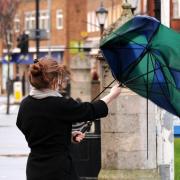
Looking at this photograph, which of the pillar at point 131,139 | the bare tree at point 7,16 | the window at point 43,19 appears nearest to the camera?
the pillar at point 131,139

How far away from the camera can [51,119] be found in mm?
6660

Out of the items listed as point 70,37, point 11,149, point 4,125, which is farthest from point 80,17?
point 11,149

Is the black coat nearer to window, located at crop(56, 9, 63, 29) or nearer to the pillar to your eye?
the pillar

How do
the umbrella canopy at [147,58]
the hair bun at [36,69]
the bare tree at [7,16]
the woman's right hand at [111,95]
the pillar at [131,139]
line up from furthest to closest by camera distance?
the bare tree at [7,16], the pillar at [131,139], the umbrella canopy at [147,58], the woman's right hand at [111,95], the hair bun at [36,69]

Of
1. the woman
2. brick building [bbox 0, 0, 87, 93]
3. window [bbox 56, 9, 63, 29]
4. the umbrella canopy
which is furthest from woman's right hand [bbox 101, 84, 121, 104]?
window [bbox 56, 9, 63, 29]

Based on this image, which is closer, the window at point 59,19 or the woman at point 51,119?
the woman at point 51,119

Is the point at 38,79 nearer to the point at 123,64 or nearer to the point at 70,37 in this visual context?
the point at 123,64

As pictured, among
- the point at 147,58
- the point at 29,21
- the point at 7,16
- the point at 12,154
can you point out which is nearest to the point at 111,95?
the point at 147,58

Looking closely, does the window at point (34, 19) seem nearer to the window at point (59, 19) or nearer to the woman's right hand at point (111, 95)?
the window at point (59, 19)

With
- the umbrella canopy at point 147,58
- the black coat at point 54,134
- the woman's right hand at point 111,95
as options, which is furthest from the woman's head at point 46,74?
the umbrella canopy at point 147,58

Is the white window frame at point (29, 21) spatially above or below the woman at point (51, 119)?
above

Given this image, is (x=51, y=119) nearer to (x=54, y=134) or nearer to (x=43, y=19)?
(x=54, y=134)

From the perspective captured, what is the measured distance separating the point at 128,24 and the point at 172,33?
0.42 meters

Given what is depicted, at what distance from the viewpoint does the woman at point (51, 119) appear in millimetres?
6602
